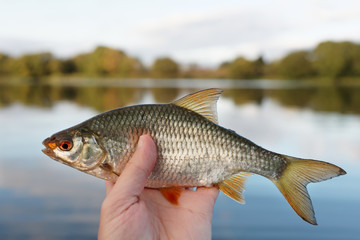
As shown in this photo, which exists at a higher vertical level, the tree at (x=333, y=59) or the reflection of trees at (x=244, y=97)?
the tree at (x=333, y=59)

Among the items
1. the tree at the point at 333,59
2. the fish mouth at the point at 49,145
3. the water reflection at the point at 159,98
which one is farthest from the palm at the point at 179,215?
the tree at the point at 333,59

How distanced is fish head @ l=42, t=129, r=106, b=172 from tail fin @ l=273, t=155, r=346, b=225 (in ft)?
5.78

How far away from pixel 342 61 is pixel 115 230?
9259 centimetres

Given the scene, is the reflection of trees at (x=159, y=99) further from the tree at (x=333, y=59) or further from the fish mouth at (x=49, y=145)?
the tree at (x=333, y=59)

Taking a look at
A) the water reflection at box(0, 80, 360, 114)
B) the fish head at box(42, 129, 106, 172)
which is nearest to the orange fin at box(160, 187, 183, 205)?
the fish head at box(42, 129, 106, 172)

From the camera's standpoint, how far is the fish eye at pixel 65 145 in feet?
10.6

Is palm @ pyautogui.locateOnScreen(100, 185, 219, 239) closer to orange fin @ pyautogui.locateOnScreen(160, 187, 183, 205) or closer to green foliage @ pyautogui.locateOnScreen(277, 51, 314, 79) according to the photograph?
orange fin @ pyautogui.locateOnScreen(160, 187, 183, 205)

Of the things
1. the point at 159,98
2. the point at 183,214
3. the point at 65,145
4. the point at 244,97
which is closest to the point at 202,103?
the point at 183,214

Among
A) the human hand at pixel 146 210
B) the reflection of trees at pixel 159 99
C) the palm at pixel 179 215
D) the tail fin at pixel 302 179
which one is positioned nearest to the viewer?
the human hand at pixel 146 210

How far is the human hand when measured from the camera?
3.00 meters

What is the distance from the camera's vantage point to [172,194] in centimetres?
347

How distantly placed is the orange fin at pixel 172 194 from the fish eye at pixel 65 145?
1012 mm

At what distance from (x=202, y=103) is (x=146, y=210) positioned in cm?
118

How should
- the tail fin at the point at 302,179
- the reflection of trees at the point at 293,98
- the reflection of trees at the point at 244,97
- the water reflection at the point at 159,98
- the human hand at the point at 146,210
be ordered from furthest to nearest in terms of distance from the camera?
1. the reflection of trees at the point at 244,97
2. the reflection of trees at the point at 293,98
3. the water reflection at the point at 159,98
4. the tail fin at the point at 302,179
5. the human hand at the point at 146,210
